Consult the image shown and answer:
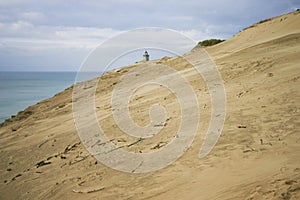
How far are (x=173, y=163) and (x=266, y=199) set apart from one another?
1699mm

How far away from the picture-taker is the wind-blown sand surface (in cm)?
354

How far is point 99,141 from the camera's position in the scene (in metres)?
6.15

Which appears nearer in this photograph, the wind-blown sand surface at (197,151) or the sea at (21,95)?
the wind-blown sand surface at (197,151)

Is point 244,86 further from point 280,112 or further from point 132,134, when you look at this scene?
point 132,134

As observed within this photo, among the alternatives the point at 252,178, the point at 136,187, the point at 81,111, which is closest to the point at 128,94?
the point at 81,111

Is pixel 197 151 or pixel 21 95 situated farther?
pixel 21 95

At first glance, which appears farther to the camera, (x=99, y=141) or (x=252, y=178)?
(x=99, y=141)

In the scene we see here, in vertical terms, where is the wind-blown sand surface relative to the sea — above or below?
below

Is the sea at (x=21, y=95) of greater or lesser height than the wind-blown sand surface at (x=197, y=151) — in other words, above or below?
above

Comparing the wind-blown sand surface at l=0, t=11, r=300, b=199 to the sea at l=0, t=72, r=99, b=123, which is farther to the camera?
the sea at l=0, t=72, r=99, b=123

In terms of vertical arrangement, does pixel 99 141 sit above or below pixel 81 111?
below

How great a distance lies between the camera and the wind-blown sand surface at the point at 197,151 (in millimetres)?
3539

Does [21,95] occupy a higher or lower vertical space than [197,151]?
higher

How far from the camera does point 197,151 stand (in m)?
4.53
